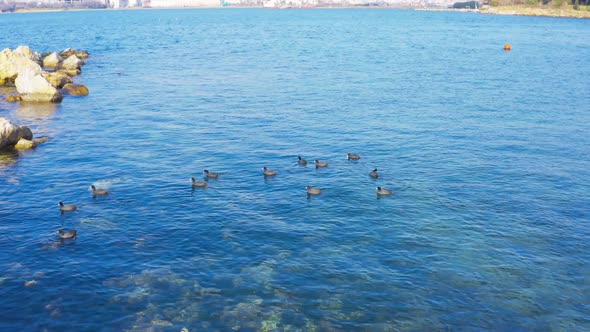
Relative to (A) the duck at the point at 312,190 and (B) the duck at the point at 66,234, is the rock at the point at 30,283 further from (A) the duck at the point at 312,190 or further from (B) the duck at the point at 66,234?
(A) the duck at the point at 312,190

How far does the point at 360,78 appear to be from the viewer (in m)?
85.8

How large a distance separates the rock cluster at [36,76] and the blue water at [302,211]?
2.38m

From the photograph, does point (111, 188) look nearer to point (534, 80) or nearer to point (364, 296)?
point (364, 296)

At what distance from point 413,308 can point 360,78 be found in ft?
208

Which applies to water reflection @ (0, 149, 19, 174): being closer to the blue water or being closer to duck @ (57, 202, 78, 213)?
the blue water

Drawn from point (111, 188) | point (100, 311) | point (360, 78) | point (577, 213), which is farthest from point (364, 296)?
point (360, 78)

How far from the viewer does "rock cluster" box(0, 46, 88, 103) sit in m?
67.7

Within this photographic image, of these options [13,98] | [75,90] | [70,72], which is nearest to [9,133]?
[13,98]

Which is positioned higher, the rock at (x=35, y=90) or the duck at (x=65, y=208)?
the rock at (x=35, y=90)

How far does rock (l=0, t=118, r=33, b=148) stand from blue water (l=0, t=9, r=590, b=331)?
2386 mm

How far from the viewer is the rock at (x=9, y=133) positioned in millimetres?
47906

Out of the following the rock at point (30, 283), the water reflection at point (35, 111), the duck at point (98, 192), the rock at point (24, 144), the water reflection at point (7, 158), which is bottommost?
the rock at point (30, 283)

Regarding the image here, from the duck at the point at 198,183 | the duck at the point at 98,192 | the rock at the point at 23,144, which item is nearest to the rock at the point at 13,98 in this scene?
the rock at the point at 23,144

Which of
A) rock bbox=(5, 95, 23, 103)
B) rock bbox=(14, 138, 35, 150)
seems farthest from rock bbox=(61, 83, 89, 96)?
rock bbox=(14, 138, 35, 150)
